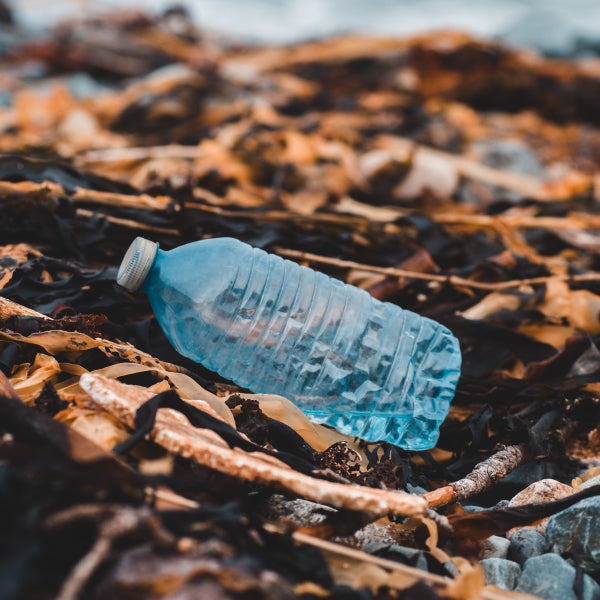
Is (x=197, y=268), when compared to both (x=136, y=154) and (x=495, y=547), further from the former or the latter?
(x=136, y=154)

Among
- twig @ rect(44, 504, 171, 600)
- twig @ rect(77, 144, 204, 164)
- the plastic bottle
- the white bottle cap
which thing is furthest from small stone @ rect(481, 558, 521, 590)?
twig @ rect(77, 144, 204, 164)

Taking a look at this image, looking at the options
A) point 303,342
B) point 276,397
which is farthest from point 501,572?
point 303,342

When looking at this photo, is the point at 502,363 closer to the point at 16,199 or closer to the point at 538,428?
the point at 538,428

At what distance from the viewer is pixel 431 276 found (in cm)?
214

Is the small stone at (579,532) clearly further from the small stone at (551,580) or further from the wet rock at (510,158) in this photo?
the wet rock at (510,158)

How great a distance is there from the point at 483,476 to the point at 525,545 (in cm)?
25

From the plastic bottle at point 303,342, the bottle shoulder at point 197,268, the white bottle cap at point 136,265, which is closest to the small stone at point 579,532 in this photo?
the plastic bottle at point 303,342

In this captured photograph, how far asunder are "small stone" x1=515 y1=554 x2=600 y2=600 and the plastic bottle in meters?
0.56

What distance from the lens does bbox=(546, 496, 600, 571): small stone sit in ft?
3.53

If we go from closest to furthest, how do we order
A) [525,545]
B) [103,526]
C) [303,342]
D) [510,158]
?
1. [103,526]
2. [525,545]
3. [303,342]
4. [510,158]

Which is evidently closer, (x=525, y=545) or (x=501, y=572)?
(x=501, y=572)

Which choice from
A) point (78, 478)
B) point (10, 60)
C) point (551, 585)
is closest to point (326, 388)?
point (551, 585)

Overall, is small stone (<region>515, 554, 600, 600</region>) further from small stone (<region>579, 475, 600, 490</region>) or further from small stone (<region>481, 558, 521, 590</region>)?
small stone (<region>579, 475, 600, 490</region>)

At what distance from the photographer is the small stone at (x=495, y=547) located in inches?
47.0
